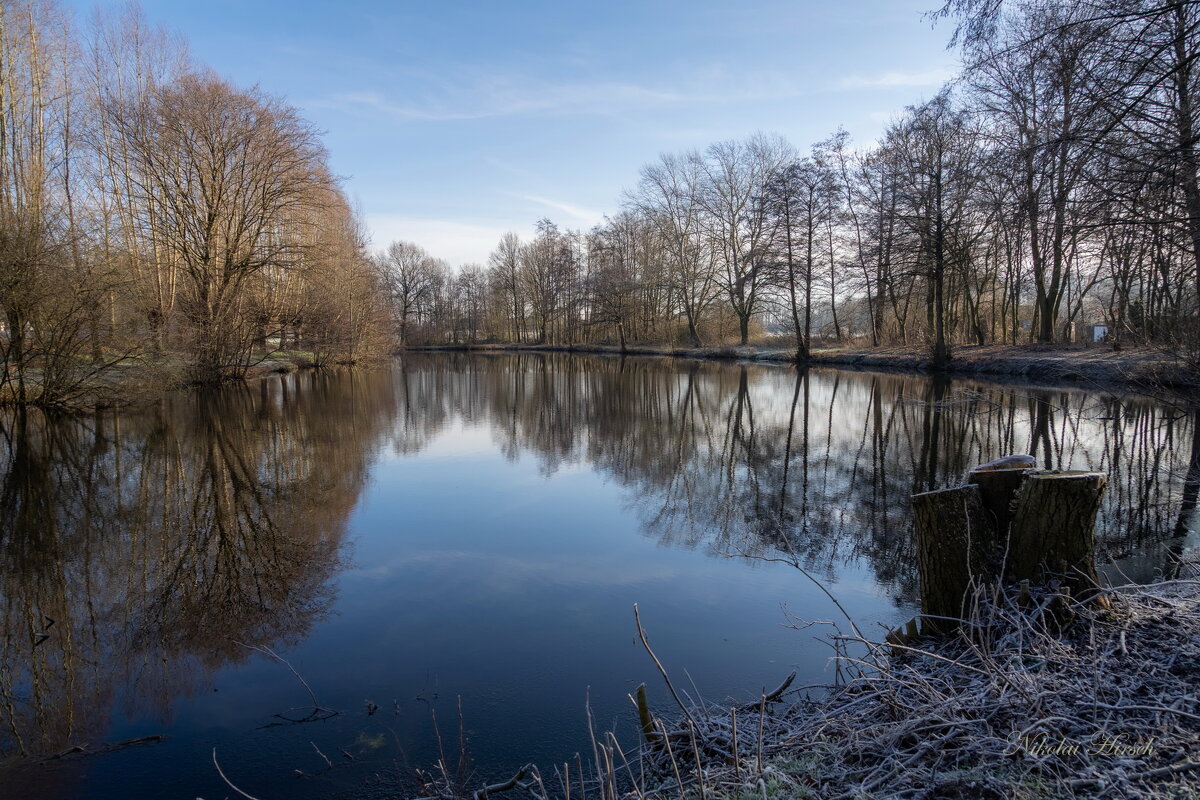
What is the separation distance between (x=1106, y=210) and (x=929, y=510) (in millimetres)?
4828

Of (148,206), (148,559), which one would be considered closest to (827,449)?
(148,559)

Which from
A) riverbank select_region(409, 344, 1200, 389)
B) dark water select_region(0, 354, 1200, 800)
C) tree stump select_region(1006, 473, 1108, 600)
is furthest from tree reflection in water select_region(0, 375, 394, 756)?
riverbank select_region(409, 344, 1200, 389)

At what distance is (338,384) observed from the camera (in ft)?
87.8

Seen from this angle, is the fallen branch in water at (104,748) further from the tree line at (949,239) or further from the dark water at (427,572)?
the tree line at (949,239)

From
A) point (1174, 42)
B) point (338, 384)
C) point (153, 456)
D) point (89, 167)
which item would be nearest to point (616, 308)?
point (338, 384)

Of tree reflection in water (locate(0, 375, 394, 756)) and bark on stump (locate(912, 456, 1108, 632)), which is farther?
tree reflection in water (locate(0, 375, 394, 756))

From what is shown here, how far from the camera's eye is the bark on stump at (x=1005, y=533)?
11.5 feet

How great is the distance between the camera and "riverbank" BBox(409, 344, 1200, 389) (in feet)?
43.3

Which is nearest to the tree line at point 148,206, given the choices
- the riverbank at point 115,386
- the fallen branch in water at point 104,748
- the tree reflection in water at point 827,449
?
the riverbank at point 115,386

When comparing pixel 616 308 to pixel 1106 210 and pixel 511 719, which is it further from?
pixel 511 719

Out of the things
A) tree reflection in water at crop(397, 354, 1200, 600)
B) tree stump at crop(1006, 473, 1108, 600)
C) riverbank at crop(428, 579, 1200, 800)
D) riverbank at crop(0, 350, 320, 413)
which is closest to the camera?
riverbank at crop(428, 579, 1200, 800)

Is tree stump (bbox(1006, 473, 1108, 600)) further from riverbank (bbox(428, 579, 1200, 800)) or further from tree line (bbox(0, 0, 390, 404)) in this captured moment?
tree line (bbox(0, 0, 390, 404))

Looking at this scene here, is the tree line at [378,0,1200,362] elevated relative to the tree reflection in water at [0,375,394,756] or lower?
elevated

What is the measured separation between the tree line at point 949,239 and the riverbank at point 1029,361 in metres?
0.76
